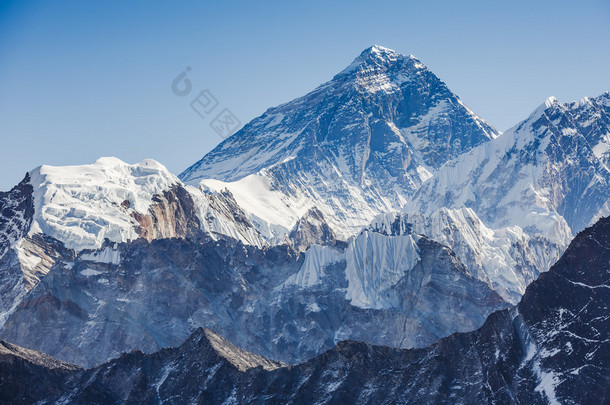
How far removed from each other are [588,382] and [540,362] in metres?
10.4

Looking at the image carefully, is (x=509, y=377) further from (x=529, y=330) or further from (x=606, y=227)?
(x=606, y=227)

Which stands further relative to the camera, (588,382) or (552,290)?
(552,290)

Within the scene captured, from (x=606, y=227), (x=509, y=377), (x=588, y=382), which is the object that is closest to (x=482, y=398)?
(x=509, y=377)

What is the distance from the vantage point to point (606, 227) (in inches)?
7859

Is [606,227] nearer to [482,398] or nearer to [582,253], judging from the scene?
[582,253]

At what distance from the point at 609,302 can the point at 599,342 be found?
6.57m

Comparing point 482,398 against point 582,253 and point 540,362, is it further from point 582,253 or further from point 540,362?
point 582,253

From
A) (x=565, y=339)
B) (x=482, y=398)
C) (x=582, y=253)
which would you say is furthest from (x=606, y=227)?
(x=482, y=398)

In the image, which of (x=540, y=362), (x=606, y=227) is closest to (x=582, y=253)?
(x=606, y=227)

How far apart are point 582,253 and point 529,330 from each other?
1464 cm

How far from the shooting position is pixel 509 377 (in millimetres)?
196375

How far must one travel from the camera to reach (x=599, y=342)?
18812 cm

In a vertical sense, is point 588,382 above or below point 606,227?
below

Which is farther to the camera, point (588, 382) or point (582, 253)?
point (582, 253)
